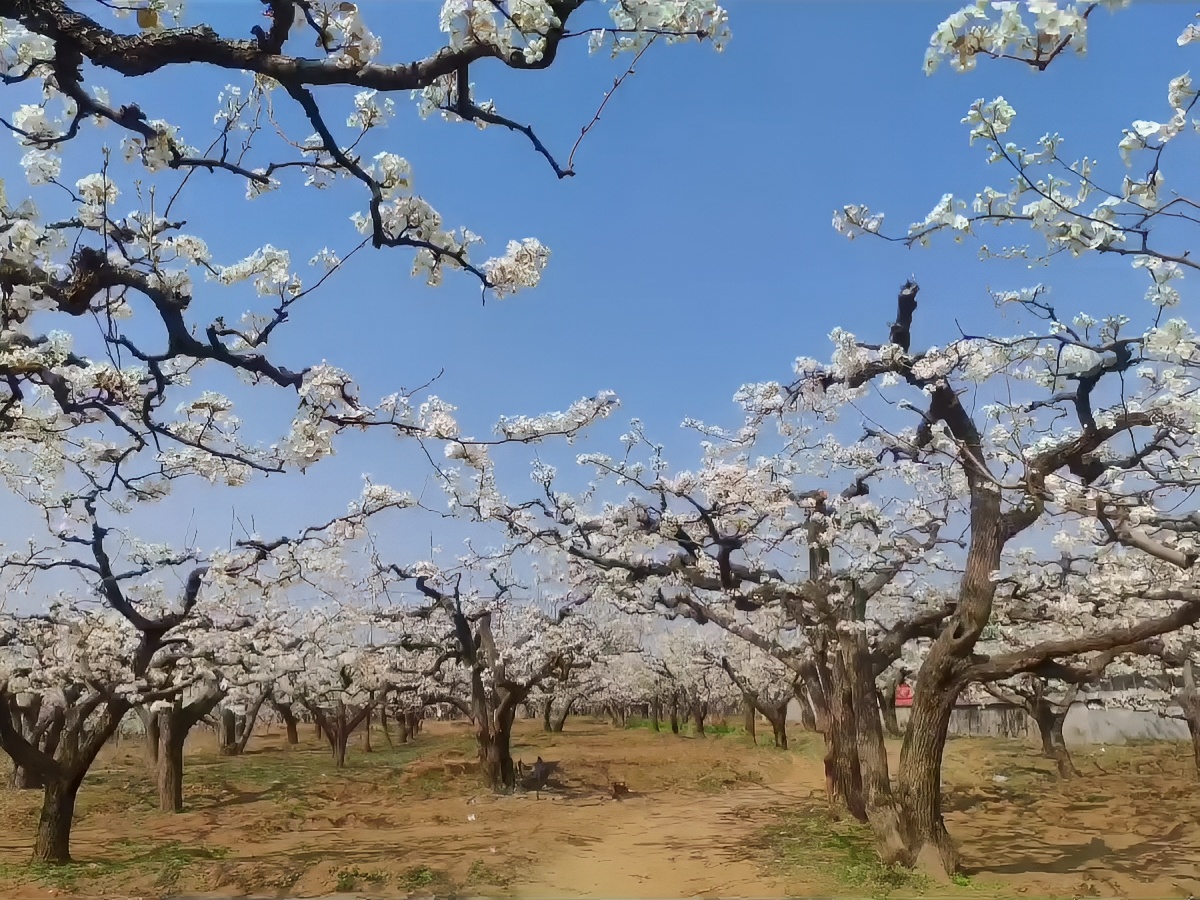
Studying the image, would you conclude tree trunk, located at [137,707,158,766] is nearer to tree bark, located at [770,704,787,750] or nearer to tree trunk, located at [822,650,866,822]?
tree trunk, located at [822,650,866,822]

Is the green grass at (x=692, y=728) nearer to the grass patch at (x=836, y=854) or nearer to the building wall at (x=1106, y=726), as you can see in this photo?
the building wall at (x=1106, y=726)

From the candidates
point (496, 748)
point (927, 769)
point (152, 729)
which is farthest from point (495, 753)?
point (927, 769)

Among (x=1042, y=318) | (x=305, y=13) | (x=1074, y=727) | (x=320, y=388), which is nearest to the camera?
(x=305, y=13)

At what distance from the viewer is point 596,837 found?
12.3 metres

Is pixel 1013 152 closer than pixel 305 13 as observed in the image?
No

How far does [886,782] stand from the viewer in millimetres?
9539

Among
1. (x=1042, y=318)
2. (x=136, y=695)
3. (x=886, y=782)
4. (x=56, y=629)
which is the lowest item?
(x=886, y=782)

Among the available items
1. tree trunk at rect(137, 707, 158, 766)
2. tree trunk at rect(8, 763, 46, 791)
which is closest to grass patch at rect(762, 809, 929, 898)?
tree trunk at rect(137, 707, 158, 766)

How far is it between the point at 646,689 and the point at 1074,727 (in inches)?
710

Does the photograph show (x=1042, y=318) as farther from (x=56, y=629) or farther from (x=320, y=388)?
(x=56, y=629)

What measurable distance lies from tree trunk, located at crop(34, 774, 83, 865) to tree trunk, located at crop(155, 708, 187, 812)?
16.8 ft

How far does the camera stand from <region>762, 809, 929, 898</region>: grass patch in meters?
7.98

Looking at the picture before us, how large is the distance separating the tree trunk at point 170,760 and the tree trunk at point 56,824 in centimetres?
513

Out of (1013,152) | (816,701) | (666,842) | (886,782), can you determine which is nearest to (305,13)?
Result: (1013,152)
